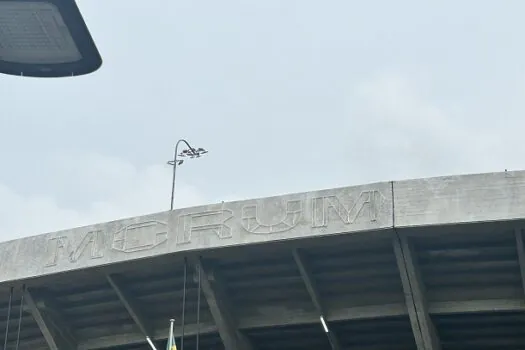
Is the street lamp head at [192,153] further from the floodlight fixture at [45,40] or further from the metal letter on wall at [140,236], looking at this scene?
the floodlight fixture at [45,40]

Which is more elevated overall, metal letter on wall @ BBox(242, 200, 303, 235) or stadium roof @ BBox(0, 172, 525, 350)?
metal letter on wall @ BBox(242, 200, 303, 235)

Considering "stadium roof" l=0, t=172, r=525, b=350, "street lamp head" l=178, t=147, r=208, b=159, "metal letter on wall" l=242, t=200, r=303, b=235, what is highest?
"street lamp head" l=178, t=147, r=208, b=159

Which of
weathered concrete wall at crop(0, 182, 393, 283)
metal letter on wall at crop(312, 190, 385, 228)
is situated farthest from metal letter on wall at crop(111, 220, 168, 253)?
metal letter on wall at crop(312, 190, 385, 228)

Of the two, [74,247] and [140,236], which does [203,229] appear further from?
[74,247]

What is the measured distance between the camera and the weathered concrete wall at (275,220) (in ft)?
49.0

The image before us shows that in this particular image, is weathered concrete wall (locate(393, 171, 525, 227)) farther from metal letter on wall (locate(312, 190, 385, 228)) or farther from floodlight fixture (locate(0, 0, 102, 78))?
floodlight fixture (locate(0, 0, 102, 78))

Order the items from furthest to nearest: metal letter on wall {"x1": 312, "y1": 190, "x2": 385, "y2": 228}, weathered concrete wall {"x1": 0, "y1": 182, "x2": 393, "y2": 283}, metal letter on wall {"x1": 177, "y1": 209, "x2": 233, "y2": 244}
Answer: metal letter on wall {"x1": 177, "y1": 209, "x2": 233, "y2": 244} < weathered concrete wall {"x1": 0, "y1": 182, "x2": 393, "y2": 283} < metal letter on wall {"x1": 312, "y1": 190, "x2": 385, "y2": 228}

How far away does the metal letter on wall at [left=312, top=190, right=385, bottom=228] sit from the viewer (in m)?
15.4

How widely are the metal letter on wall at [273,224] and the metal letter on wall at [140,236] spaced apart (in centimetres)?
160

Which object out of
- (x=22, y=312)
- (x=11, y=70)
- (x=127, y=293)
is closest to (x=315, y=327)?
(x=127, y=293)

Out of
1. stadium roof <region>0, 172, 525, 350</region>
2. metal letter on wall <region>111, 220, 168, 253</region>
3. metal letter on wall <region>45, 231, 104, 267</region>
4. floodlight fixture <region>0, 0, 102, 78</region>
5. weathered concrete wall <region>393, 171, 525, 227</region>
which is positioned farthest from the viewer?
metal letter on wall <region>45, 231, 104, 267</region>

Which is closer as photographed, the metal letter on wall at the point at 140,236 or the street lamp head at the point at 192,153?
the metal letter on wall at the point at 140,236

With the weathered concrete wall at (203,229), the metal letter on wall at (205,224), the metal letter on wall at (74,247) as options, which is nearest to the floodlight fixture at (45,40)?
the weathered concrete wall at (203,229)

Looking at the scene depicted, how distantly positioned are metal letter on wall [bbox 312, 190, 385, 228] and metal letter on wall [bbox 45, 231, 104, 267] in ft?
14.2
